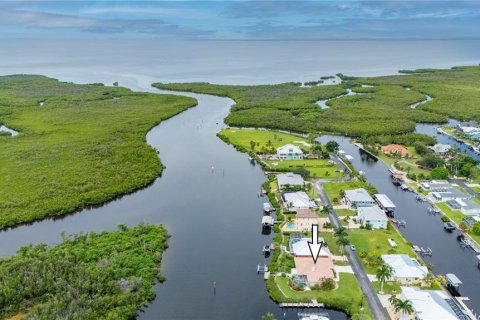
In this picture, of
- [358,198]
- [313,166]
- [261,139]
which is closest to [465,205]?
[358,198]

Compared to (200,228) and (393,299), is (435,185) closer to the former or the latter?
(393,299)

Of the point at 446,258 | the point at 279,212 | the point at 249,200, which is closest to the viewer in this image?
the point at 446,258

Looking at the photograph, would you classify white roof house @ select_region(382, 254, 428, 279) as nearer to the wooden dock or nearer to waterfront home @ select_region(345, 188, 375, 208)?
the wooden dock

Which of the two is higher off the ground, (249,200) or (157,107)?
(157,107)

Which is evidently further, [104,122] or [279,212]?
[104,122]

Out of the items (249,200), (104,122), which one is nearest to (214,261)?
(249,200)

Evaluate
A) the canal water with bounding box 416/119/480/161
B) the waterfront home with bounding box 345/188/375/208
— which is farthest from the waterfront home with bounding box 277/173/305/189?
the canal water with bounding box 416/119/480/161

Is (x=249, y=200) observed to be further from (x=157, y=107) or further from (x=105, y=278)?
(x=157, y=107)
